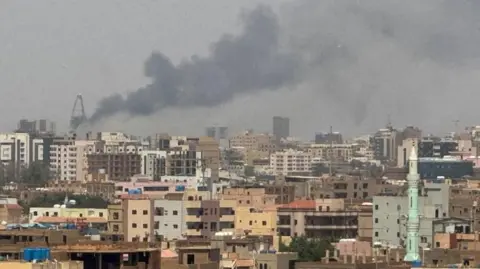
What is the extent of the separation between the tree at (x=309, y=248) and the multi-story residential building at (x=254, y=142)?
426ft

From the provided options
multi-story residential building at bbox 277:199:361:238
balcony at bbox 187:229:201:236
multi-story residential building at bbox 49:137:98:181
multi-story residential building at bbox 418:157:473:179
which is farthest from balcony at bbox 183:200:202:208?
multi-story residential building at bbox 49:137:98:181

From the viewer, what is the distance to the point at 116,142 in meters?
142

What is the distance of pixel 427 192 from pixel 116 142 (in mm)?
89436

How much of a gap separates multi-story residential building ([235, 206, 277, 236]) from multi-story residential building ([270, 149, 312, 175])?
291ft

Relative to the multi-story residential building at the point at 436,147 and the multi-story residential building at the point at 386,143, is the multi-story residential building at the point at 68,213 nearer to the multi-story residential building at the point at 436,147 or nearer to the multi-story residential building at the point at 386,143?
the multi-story residential building at the point at 436,147

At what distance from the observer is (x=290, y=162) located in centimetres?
15250

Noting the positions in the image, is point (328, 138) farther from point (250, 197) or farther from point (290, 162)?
point (250, 197)

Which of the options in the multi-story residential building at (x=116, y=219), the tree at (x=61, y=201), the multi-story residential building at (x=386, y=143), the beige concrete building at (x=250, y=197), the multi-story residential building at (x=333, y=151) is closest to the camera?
the multi-story residential building at (x=116, y=219)

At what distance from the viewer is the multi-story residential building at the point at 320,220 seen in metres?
55.0

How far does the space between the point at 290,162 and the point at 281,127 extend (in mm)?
38202

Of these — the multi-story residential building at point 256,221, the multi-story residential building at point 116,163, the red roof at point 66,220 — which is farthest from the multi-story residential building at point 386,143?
the red roof at point 66,220

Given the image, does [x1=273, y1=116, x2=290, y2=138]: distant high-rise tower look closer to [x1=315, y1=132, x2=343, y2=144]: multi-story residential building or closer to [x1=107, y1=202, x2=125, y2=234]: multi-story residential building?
[x1=315, y1=132, x2=343, y2=144]: multi-story residential building

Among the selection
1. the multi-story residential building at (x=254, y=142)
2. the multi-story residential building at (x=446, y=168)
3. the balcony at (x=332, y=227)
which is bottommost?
the balcony at (x=332, y=227)

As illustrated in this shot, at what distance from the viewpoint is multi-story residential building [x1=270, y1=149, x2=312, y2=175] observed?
487ft
